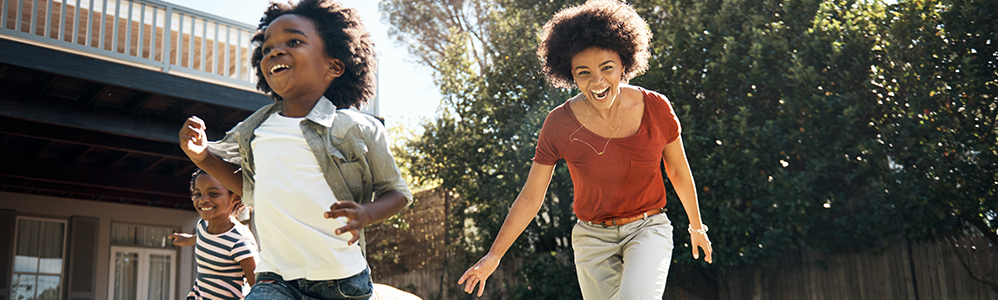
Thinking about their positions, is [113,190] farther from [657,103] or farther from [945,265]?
[945,265]

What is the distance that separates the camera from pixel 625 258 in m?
2.86

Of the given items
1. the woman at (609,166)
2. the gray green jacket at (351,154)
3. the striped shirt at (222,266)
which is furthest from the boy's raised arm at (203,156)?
the striped shirt at (222,266)

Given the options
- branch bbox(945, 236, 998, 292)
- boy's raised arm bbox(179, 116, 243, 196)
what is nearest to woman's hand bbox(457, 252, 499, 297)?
boy's raised arm bbox(179, 116, 243, 196)

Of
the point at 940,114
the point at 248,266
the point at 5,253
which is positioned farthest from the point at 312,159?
the point at 5,253

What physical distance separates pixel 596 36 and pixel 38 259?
28.8 feet

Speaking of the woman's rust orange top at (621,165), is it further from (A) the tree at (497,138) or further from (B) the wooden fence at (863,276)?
(A) the tree at (497,138)

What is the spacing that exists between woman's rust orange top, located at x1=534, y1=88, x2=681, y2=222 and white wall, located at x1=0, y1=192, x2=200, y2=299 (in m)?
8.56

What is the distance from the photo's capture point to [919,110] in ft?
23.5

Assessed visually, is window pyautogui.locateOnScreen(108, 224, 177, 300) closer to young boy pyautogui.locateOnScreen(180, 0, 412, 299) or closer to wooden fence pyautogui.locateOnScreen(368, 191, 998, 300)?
wooden fence pyautogui.locateOnScreen(368, 191, 998, 300)

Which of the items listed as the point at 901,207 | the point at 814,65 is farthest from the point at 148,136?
the point at 901,207

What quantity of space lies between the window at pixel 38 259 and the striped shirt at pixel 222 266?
22.2 ft

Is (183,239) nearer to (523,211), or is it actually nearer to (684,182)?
(523,211)

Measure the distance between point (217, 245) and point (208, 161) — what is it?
1.39m

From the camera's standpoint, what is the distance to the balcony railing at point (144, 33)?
6.64 m
